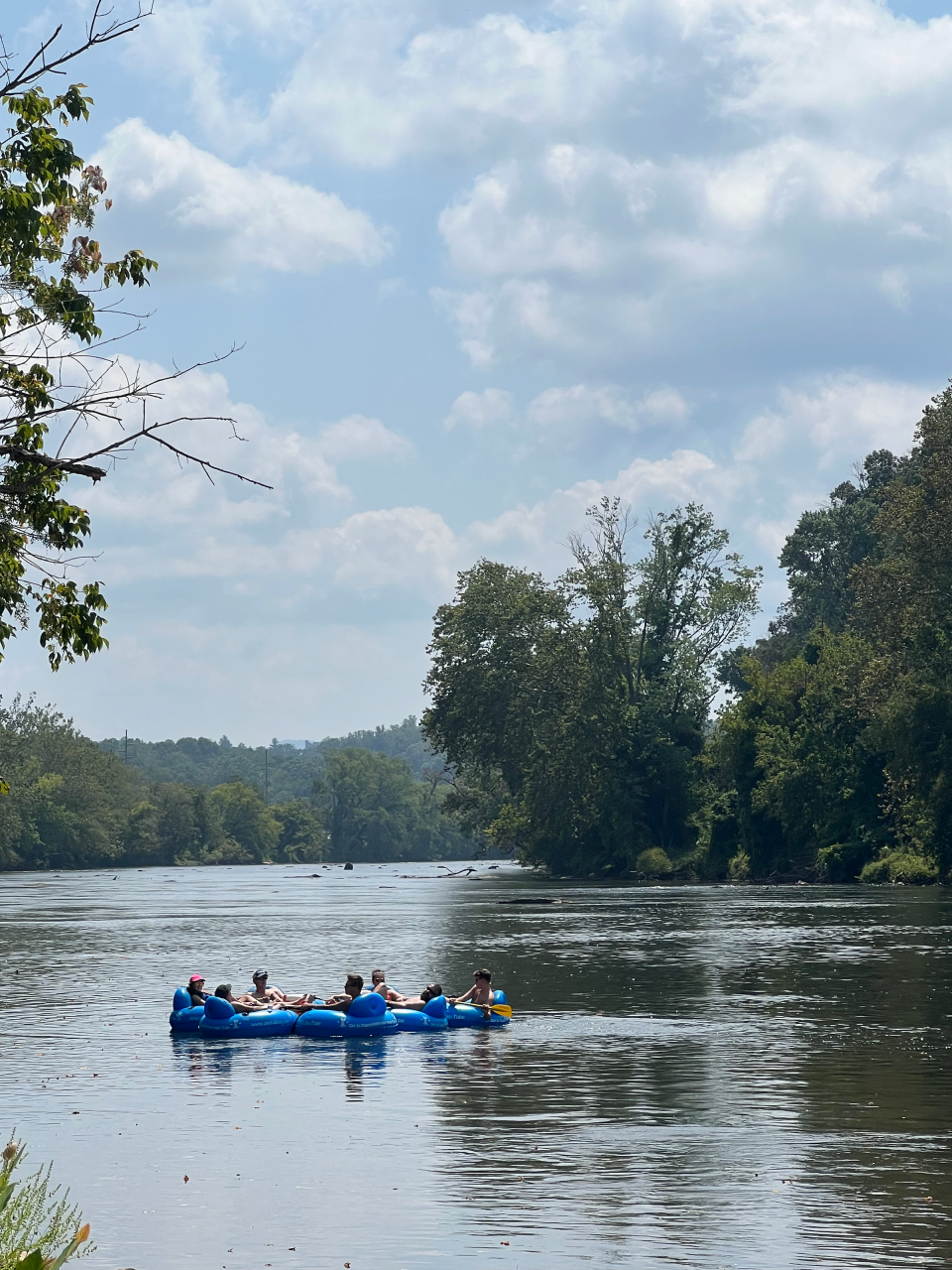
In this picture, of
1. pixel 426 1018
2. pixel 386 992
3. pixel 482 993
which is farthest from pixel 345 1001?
pixel 482 993

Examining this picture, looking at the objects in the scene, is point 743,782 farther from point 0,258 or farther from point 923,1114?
point 0,258

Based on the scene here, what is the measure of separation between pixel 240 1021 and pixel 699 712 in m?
75.2

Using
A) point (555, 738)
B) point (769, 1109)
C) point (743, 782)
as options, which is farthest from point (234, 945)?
point (555, 738)

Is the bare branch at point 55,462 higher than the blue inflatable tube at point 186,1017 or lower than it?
higher

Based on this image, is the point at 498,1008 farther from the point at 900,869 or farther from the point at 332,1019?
the point at 900,869

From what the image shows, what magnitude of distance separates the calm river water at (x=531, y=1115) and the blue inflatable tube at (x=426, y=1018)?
0.24 m

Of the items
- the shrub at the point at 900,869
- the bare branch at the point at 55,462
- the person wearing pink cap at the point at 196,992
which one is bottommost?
the person wearing pink cap at the point at 196,992

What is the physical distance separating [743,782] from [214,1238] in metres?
76.4

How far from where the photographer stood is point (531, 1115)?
1864 cm

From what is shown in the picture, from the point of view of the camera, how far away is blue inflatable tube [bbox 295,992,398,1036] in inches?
1038

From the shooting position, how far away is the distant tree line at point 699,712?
71625mm

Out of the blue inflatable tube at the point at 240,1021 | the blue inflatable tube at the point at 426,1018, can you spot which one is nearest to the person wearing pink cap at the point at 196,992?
the blue inflatable tube at the point at 240,1021

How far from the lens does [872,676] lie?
68.9 m

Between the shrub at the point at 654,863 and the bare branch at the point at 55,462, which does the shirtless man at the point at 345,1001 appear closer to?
the bare branch at the point at 55,462
